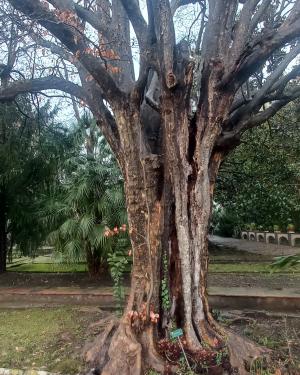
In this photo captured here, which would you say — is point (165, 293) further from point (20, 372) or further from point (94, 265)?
point (94, 265)

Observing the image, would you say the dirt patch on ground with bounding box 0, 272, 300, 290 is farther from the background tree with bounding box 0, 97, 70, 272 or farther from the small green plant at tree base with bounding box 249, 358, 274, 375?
the small green plant at tree base with bounding box 249, 358, 274, 375

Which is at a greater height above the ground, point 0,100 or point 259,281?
point 0,100

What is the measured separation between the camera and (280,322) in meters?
6.03

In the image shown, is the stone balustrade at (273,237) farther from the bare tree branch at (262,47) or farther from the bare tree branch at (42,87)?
the bare tree branch at (42,87)

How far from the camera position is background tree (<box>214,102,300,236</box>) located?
9.70m

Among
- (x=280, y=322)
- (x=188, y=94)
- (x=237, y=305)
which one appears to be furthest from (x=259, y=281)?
Answer: (x=188, y=94)

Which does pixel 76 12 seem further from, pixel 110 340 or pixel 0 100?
pixel 110 340

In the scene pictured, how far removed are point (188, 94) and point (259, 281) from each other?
18.4 ft

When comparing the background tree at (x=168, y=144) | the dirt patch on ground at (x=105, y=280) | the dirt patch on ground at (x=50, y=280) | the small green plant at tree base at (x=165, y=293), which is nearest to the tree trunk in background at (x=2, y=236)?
the dirt patch on ground at (x=50, y=280)

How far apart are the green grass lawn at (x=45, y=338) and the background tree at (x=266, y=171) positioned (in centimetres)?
502

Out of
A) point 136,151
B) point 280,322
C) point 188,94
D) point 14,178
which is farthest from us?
point 14,178

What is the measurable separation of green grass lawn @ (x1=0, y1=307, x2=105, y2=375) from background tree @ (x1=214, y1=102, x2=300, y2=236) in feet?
16.5

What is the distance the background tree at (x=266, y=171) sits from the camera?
31.8 feet

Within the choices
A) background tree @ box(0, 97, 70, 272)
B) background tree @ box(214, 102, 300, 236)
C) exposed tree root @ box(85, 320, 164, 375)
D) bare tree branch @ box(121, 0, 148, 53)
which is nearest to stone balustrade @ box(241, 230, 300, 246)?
background tree @ box(214, 102, 300, 236)
